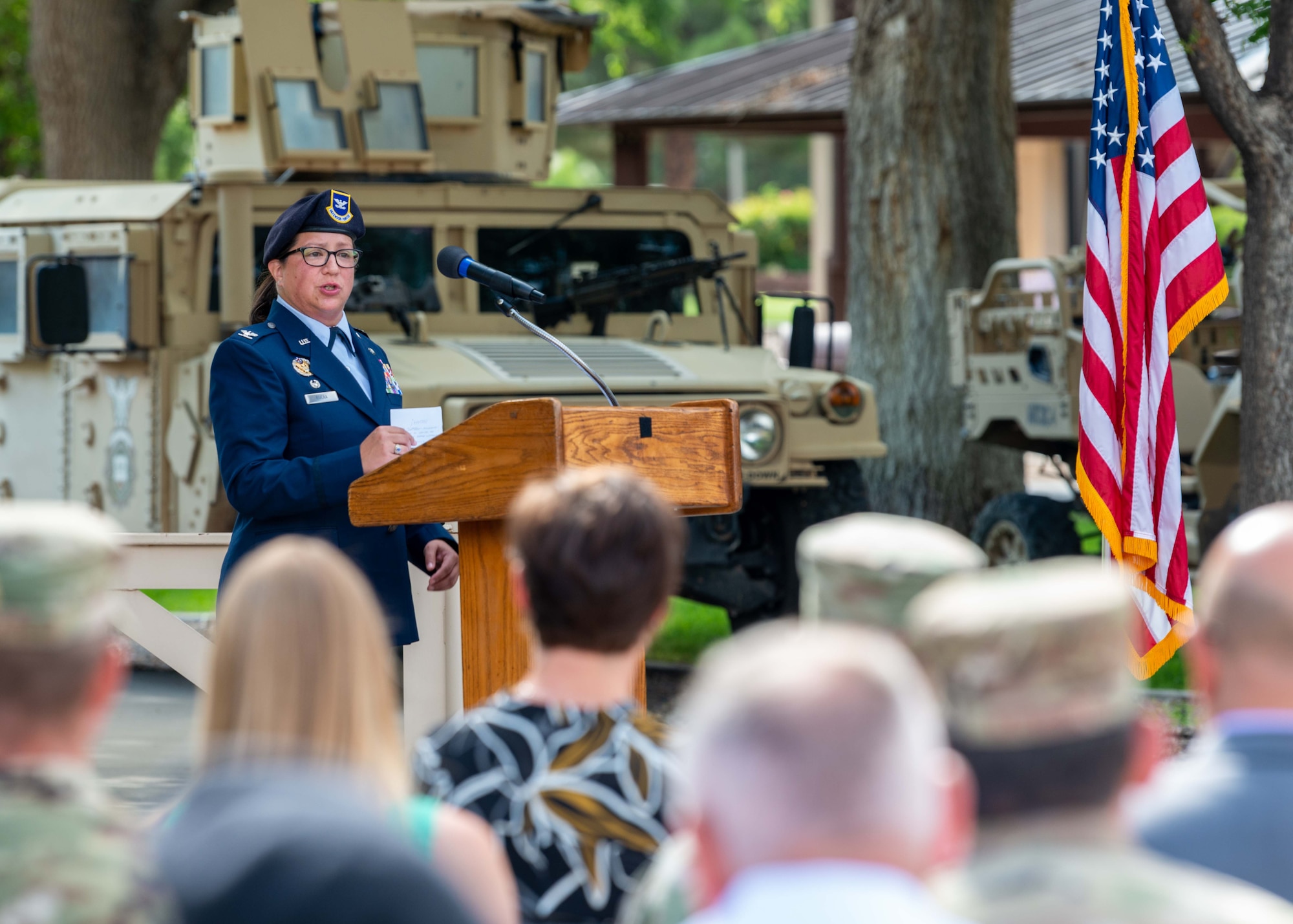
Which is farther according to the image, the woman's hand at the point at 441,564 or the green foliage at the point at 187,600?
the green foliage at the point at 187,600

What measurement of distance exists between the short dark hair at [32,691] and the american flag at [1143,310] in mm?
4554

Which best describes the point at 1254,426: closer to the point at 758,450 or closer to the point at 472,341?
the point at 758,450

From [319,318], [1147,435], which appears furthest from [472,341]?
[319,318]

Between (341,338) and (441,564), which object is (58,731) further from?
(341,338)

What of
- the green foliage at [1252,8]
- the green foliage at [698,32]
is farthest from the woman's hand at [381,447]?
the green foliage at [698,32]

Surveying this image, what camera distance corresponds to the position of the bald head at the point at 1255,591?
7.00 feet

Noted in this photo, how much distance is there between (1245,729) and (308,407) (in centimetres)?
254

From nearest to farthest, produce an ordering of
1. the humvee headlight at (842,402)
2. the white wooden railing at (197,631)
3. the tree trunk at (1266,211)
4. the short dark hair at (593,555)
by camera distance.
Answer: the short dark hair at (593,555) → the white wooden railing at (197,631) → the tree trunk at (1266,211) → the humvee headlight at (842,402)

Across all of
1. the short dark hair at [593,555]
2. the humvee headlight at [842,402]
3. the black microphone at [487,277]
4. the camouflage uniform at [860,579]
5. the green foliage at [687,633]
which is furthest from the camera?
the green foliage at [687,633]

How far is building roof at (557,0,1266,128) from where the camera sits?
44.4ft

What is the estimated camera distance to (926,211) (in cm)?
1048

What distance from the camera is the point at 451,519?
12.2ft

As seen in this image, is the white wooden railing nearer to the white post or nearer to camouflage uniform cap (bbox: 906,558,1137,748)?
camouflage uniform cap (bbox: 906,558,1137,748)

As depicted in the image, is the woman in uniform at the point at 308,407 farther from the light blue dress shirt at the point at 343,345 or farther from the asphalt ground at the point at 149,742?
the asphalt ground at the point at 149,742
